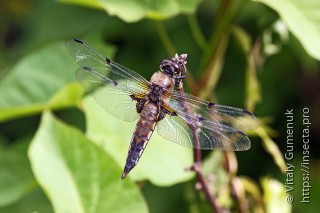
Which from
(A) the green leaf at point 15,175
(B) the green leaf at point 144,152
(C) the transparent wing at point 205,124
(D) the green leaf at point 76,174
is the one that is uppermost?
(C) the transparent wing at point 205,124

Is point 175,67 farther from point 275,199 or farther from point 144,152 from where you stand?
point 275,199

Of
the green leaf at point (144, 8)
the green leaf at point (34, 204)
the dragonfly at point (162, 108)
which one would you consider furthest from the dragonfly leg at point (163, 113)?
the green leaf at point (34, 204)

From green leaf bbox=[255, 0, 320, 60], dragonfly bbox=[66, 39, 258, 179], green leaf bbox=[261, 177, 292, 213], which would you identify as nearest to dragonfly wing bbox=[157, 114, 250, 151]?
dragonfly bbox=[66, 39, 258, 179]

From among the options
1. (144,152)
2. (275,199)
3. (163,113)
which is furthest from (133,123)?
(275,199)

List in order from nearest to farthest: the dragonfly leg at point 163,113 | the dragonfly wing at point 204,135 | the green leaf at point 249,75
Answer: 1. the dragonfly wing at point 204,135
2. the dragonfly leg at point 163,113
3. the green leaf at point 249,75

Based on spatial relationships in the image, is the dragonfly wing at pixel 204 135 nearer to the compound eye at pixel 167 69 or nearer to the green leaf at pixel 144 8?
the compound eye at pixel 167 69
